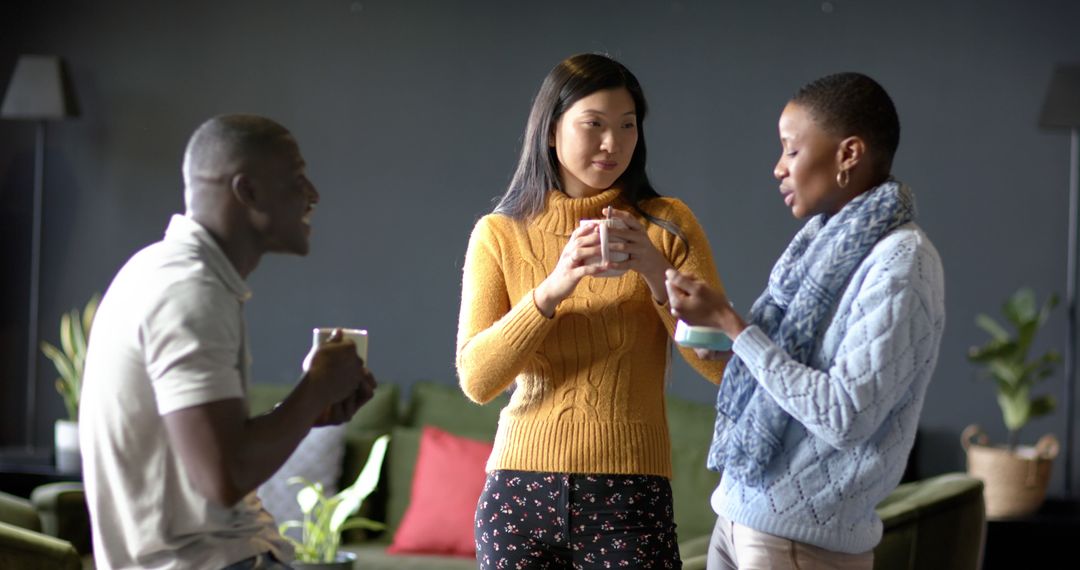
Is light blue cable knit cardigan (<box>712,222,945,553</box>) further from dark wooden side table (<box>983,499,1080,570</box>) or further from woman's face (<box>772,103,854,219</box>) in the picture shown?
dark wooden side table (<box>983,499,1080,570</box>)

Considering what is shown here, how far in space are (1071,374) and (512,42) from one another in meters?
2.32

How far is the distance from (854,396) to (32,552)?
2.21 meters

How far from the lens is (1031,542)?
12.9 ft

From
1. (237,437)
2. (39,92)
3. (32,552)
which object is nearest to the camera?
(237,437)

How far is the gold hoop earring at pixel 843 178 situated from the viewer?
1713mm

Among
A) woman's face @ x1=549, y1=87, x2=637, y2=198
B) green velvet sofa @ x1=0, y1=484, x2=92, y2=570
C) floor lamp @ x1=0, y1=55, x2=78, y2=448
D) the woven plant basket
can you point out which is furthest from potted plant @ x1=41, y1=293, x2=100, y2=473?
the woven plant basket

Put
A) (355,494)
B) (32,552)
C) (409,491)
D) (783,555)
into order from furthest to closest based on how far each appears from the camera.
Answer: (409,491), (355,494), (32,552), (783,555)

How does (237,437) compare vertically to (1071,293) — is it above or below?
below

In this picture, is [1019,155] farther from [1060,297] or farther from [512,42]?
[512,42]

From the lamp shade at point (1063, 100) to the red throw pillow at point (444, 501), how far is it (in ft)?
7.13

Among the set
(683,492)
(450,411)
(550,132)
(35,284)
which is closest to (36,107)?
(35,284)

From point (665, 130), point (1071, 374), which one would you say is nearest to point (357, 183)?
point (665, 130)

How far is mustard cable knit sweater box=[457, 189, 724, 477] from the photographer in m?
1.92

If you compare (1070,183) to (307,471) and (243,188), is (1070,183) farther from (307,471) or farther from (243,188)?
(243,188)
